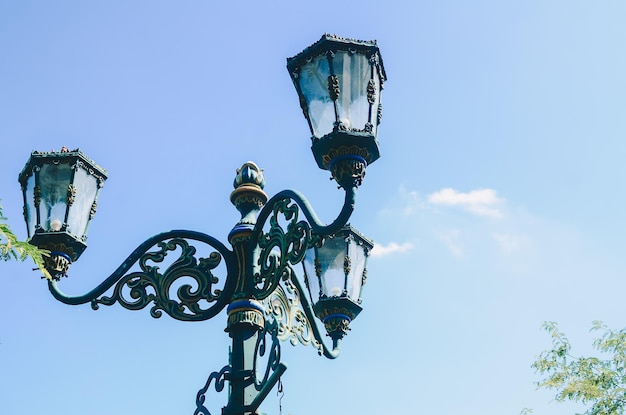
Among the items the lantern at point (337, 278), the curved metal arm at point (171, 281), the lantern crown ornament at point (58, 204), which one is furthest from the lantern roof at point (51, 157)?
the lantern at point (337, 278)

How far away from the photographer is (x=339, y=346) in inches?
209

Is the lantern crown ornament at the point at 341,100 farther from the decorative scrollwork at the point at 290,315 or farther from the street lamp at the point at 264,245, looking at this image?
the decorative scrollwork at the point at 290,315

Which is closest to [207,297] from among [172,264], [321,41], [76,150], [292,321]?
[172,264]

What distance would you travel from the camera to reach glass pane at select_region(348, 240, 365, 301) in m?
5.43

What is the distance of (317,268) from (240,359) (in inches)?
46.2

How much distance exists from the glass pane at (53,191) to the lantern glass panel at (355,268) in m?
1.97

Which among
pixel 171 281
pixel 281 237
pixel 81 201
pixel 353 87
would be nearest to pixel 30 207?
pixel 81 201

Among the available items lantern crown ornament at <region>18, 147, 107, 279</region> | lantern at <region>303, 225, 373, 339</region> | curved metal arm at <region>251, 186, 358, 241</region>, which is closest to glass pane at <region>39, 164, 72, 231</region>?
lantern crown ornament at <region>18, 147, 107, 279</region>

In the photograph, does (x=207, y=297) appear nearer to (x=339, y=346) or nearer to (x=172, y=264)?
(x=172, y=264)

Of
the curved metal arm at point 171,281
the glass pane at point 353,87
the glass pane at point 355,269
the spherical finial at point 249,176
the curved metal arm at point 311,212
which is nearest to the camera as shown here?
the curved metal arm at point 311,212

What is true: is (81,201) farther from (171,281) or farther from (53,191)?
(171,281)

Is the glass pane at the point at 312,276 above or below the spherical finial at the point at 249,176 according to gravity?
below

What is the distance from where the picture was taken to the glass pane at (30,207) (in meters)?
4.98

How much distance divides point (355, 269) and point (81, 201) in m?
1.94
